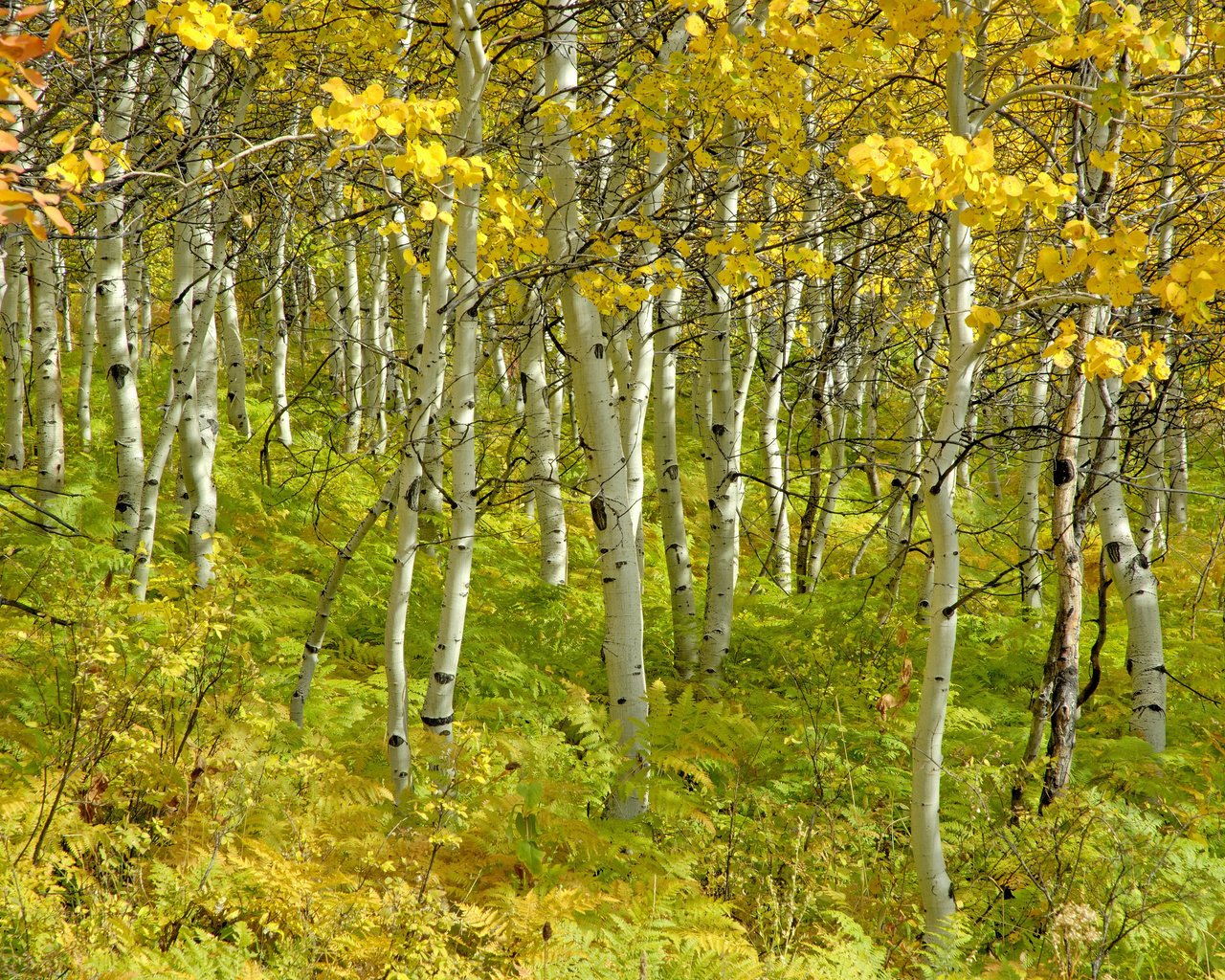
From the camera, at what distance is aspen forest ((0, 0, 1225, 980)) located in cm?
305

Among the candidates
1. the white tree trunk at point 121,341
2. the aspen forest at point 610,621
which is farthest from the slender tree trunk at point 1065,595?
the white tree trunk at point 121,341

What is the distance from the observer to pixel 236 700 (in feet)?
14.7

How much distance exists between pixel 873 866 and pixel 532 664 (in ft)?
10.3

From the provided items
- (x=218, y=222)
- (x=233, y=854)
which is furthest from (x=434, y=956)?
(x=218, y=222)

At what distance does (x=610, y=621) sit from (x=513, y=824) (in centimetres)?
110

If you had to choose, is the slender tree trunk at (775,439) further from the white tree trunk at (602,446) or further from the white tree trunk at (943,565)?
the white tree trunk at (943,565)

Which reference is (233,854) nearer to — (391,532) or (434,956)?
(434,956)

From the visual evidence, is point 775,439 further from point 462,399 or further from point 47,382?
point 47,382

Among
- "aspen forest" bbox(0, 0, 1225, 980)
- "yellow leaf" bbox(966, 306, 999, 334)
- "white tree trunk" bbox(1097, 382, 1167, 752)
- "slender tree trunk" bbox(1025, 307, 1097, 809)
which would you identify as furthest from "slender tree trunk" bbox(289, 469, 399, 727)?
"white tree trunk" bbox(1097, 382, 1167, 752)

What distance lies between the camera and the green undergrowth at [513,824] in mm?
3098

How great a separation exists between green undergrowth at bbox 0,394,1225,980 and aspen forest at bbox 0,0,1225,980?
31mm

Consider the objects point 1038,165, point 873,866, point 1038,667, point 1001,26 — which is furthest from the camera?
point 1038,667

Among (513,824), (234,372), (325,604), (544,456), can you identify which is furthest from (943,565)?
(234,372)

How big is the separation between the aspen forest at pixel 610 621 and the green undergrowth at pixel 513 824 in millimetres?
31
